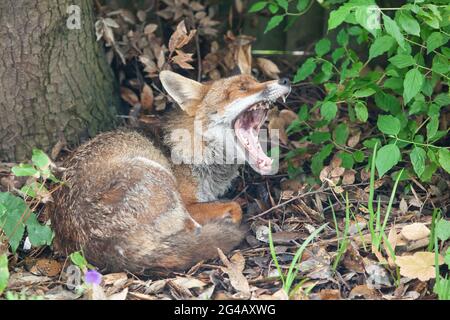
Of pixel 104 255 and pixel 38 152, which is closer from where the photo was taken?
pixel 38 152

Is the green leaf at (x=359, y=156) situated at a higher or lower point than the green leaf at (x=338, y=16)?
lower

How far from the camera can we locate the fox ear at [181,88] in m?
5.94

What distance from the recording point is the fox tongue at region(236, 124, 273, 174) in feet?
19.4

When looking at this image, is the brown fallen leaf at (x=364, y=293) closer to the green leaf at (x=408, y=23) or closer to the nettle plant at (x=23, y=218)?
the green leaf at (x=408, y=23)

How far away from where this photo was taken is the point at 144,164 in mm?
5523

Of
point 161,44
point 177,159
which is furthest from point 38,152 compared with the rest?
point 161,44

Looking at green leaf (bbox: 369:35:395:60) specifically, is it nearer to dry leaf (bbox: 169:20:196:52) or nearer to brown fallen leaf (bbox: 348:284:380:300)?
brown fallen leaf (bbox: 348:284:380:300)

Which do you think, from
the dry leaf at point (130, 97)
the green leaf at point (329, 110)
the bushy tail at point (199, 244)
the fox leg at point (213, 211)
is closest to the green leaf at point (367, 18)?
the green leaf at point (329, 110)

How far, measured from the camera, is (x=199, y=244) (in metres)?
5.13

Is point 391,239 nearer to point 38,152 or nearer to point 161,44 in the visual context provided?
point 38,152

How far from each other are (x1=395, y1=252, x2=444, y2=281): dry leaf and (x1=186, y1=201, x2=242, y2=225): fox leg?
5.03 feet

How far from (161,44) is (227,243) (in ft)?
8.75

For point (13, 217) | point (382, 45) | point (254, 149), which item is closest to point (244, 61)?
point (254, 149)

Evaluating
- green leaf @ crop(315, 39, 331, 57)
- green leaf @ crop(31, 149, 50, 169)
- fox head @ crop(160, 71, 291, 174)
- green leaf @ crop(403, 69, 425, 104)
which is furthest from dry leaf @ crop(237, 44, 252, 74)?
green leaf @ crop(31, 149, 50, 169)
